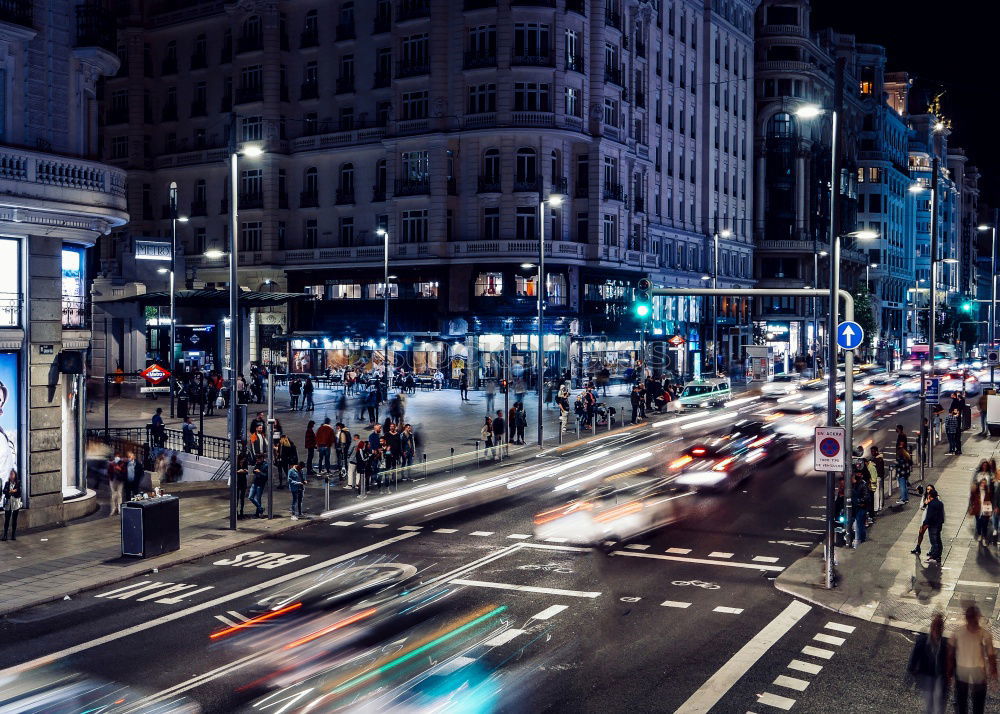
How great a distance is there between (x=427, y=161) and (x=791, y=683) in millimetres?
54541

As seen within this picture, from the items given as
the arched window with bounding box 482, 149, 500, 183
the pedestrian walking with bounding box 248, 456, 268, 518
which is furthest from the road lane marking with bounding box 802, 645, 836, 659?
the arched window with bounding box 482, 149, 500, 183

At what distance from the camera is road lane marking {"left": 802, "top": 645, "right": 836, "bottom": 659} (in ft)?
48.4

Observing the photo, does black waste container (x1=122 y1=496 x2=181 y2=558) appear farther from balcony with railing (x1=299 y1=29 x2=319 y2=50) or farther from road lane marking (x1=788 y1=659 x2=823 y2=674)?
balcony with railing (x1=299 y1=29 x2=319 y2=50)

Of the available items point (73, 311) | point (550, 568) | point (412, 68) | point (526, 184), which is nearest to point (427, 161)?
point (412, 68)

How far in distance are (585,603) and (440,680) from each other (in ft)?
14.9

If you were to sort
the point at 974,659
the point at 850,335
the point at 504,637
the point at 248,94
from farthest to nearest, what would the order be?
the point at 248,94 → the point at 850,335 → the point at 504,637 → the point at 974,659

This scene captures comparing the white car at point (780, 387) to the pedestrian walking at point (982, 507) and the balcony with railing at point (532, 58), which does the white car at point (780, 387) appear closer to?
the balcony with railing at point (532, 58)

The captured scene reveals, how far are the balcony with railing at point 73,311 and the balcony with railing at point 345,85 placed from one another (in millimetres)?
46412


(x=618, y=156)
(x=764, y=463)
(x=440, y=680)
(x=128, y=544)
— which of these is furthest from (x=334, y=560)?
(x=618, y=156)

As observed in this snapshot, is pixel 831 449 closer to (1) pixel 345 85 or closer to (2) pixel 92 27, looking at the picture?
(2) pixel 92 27

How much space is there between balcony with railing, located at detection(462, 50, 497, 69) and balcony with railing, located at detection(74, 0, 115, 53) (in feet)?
127

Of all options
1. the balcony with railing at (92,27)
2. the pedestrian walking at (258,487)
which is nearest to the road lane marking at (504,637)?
the pedestrian walking at (258,487)

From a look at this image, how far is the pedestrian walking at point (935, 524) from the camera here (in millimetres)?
20516

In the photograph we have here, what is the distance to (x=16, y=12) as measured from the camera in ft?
78.2
